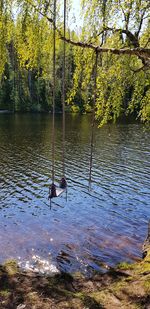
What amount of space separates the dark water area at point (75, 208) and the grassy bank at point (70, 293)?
1.83 meters

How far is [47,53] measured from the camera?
9.67 meters

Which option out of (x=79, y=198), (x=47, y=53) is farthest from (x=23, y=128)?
(x=47, y=53)

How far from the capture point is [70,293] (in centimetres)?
666

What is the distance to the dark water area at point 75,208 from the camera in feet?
38.6

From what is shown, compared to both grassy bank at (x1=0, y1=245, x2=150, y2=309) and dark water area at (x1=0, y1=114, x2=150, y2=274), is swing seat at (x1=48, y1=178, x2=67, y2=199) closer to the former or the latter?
dark water area at (x1=0, y1=114, x2=150, y2=274)

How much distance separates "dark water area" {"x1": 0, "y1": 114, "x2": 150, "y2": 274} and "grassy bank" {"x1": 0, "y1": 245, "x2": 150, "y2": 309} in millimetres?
1827

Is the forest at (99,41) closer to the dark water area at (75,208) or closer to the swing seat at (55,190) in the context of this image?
the dark water area at (75,208)

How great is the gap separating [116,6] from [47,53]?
3.00m

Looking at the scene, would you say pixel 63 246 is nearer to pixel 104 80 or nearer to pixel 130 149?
pixel 104 80

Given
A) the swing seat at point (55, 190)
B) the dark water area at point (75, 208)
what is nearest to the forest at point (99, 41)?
the dark water area at point (75, 208)

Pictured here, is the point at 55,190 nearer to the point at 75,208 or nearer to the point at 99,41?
the point at 75,208

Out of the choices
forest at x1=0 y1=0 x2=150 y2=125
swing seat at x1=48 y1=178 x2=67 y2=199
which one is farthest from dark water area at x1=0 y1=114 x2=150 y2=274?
swing seat at x1=48 y1=178 x2=67 y2=199

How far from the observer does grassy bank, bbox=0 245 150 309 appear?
593 centimetres

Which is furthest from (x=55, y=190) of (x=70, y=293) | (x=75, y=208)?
(x=70, y=293)
